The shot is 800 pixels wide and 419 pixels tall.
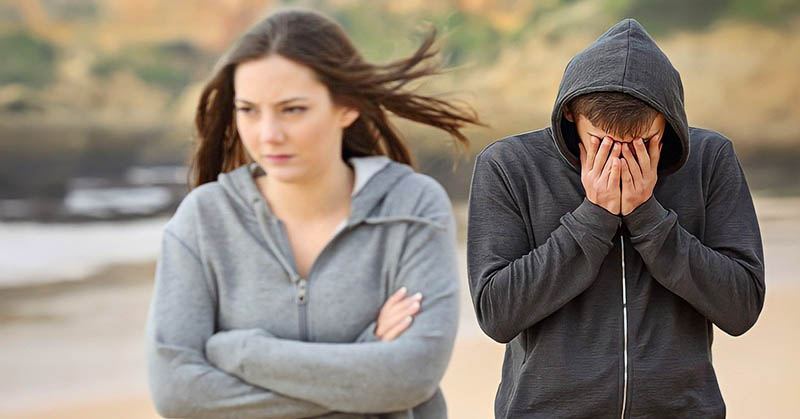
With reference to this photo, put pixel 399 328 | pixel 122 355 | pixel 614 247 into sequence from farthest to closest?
pixel 122 355 → pixel 399 328 → pixel 614 247

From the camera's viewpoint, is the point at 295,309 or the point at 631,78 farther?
the point at 295,309

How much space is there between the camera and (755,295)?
134cm

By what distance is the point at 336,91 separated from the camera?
2.09 meters

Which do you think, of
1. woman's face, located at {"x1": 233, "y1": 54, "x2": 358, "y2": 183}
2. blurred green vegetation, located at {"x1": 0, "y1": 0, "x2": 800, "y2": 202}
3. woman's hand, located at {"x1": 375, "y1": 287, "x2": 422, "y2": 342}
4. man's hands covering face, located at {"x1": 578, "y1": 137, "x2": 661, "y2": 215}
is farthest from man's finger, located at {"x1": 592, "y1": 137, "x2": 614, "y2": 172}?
blurred green vegetation, located at {"x1": 0, "y1": 0, "x2": 800, "y2": 202}

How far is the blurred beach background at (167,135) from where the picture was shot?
4.57 m

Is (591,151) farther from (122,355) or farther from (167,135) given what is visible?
(167,135)

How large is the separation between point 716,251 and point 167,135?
436 centimetres

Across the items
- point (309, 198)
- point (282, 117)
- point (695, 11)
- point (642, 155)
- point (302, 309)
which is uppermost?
point (695, 11)

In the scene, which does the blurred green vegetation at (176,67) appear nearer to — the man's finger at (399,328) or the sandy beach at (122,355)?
the sandy beach at (122,355)

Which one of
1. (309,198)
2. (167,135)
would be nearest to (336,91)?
(309,198)

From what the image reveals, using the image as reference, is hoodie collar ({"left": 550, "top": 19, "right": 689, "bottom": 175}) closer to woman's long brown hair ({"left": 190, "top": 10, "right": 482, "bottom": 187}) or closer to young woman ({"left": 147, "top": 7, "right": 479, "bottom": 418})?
young woman ({"left": 147, "top": 7, "right": 479, "bottom": 418})

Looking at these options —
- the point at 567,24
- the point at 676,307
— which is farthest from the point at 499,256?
the point at 567,24

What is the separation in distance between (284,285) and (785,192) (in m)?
4.39

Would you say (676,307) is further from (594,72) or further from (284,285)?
(284,285)
